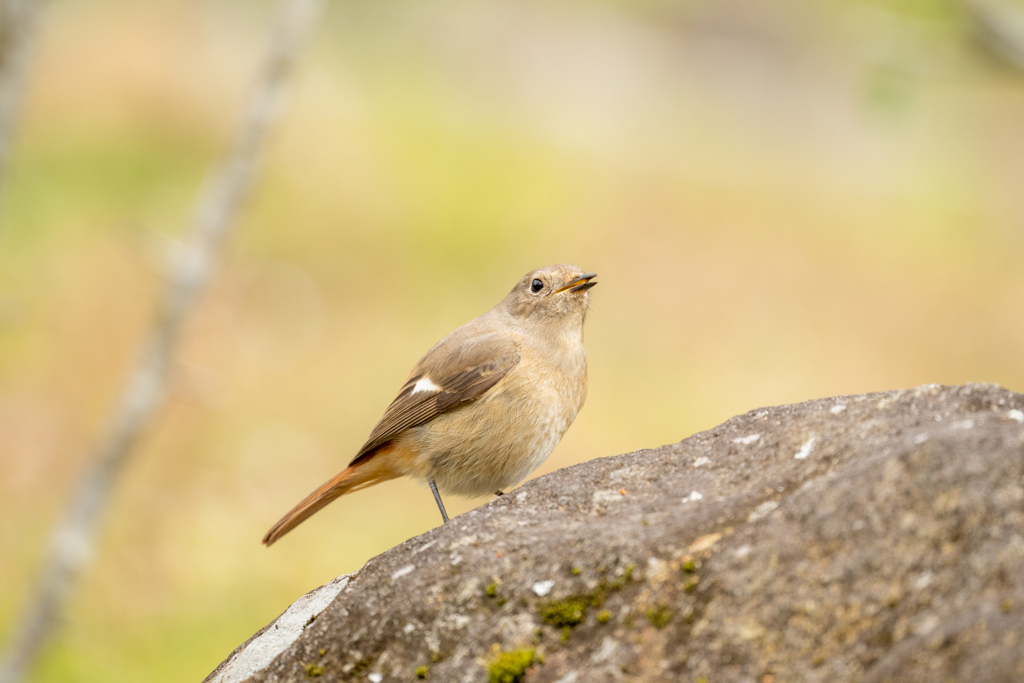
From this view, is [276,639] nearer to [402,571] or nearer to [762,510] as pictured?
[402,571]

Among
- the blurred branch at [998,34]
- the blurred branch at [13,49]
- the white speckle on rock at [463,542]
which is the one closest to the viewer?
the white speckle on rock at [463,542]

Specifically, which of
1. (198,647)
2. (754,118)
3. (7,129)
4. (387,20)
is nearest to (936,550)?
(7,129)

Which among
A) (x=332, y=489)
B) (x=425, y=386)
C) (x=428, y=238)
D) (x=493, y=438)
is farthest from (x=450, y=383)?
(x=428, y=238)

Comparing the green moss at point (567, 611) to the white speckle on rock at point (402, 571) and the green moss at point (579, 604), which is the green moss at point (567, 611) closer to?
the green moss at point (579, 604)

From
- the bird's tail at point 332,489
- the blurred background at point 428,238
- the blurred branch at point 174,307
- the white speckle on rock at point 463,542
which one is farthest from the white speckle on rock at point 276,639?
the blurred background at point 428,238

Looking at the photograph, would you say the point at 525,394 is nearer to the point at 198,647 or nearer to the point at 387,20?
the point at 198,647

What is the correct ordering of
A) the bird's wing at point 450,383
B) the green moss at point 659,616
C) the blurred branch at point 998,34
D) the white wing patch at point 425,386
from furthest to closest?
1. the blurred branch at point 998,34
2. the white wing patch at point 425,386
3. the bird's wing at point 450,383
4. the green moss at point 659,616
